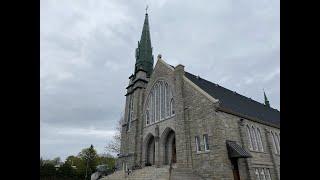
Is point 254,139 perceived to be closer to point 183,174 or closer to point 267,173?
point 267,173

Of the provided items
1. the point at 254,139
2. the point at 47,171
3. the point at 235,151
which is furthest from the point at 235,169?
the point at 47,171

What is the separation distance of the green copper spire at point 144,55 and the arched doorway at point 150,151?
994 centimetres

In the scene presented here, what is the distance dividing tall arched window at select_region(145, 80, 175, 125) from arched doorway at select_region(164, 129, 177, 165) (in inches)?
A: 78.3

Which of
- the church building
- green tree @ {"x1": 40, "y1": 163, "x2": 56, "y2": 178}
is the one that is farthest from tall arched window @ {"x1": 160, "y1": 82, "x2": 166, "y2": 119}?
green tree @ {"x1": 40, "y1": 163, "x2": 56, "y2": 178}

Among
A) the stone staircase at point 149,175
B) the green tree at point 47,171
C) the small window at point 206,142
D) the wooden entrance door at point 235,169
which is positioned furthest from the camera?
the green tree at point 47,171

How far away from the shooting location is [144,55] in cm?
3628

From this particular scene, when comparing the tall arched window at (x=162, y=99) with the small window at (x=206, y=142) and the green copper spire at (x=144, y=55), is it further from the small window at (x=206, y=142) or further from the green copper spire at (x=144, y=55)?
the small window at (x=206, y=142)

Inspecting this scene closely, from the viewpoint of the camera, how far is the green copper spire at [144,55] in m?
35.3

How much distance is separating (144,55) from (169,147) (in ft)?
52.8

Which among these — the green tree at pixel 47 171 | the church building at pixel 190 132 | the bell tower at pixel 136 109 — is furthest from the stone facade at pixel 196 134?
the green tree at pixel 47 171

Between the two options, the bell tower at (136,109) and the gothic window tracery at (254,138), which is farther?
the bell tower at (136,109)
